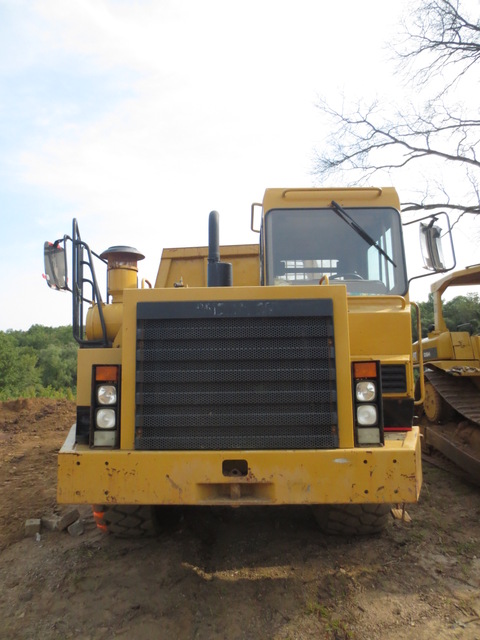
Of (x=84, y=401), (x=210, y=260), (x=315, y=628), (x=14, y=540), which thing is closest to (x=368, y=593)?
(x=315, y=628)

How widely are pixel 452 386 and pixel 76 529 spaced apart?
Result: 503 centimetres

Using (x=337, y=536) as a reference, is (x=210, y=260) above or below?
above

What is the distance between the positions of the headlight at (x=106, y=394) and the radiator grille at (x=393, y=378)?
1.84 m

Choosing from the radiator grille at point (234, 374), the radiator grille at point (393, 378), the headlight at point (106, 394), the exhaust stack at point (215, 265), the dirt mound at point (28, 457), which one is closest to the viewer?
the radiator grille at point (234, 374)

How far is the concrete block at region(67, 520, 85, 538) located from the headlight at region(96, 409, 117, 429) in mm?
1668

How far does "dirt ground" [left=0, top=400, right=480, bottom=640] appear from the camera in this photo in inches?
120

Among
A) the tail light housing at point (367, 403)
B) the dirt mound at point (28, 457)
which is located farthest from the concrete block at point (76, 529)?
the tail light housing at point (367, 403)

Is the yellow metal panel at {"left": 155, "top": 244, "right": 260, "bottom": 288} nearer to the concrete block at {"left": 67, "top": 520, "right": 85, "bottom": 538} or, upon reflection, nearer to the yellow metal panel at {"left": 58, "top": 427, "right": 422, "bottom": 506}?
the concrete block at {"left": 67, "top": 520, "right": 85, "bottom": 538}

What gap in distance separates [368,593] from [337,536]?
2.77 feet

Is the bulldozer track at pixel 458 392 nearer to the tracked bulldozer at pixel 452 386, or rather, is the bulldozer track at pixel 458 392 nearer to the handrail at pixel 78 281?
the tracked bulldozer at pixel 452 386

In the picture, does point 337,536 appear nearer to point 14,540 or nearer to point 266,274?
point 266,274

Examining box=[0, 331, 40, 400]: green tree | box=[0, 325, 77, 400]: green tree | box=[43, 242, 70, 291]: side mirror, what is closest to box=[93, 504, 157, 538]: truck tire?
box=[43, 242, 70, 291]: side mirror

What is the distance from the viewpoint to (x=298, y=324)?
134 inches

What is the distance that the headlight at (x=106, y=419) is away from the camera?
346 centimetres
